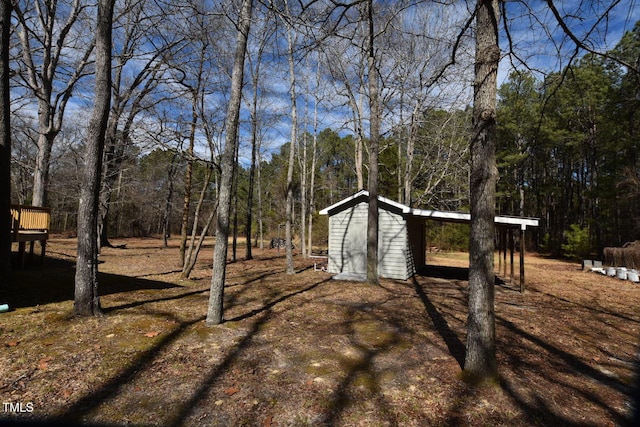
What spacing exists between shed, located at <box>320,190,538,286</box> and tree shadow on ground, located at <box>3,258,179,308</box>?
20.4ft

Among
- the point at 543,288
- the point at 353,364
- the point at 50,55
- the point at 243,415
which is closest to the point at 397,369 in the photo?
the point at 353,364

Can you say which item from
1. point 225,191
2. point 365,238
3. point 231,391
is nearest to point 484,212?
point 231,391

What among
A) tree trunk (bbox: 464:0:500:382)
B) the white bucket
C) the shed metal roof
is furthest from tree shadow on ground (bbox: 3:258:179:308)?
the white bucket

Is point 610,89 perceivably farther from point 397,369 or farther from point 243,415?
point 243,415

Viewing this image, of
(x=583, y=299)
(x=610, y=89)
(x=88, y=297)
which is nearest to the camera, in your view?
(x=88, y=297)

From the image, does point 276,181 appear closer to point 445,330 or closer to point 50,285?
point 50,285

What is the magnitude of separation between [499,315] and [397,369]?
389cm

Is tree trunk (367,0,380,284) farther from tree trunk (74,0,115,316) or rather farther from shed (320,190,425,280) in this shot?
tree trunk (74,0,115,316)

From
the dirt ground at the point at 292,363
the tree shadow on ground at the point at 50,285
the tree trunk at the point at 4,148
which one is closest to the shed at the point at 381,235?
the dirt ground at the point at 292,363

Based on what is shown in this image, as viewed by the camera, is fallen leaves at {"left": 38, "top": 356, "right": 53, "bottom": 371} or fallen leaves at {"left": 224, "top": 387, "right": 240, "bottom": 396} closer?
fallen leaves at {"left": 224, "top": 387, "right": 240, "bottom": 396}

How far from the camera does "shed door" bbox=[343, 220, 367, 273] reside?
1205 centimetres

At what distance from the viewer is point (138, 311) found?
17.7ft

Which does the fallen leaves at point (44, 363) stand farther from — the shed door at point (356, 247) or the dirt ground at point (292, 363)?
the shed door at point (356, 247)

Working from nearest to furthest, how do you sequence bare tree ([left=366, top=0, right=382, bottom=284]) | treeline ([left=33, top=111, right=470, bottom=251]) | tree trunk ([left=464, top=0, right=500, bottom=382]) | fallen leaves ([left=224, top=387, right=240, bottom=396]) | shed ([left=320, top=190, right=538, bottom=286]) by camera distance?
fallen leaves ([left=224, top=387, right=240, bottom=396])
tree trunk ([left=464, top=0, right=500, bottom=382])
bare tree ([left=366, top=0, right=382, bottom=284])
shed ([left=320, top=190, right=538, bottom=286])
treeline ([left=33, top=111, right=470, bottom=251])
